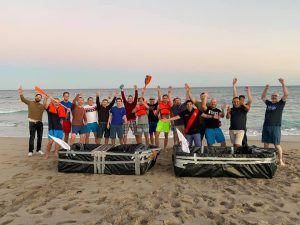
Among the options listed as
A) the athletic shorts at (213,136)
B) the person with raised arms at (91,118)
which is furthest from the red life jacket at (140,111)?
the athletic shorts at (213,136)

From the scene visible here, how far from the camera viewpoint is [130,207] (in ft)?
14.5

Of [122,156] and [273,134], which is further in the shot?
[273,134]

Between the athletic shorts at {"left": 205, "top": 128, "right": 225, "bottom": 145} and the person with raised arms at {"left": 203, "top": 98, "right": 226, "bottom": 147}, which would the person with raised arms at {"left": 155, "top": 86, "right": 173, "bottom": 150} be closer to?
Result: the person with raised arms at {"left": 203, "top": 98, "right": 226, "bottom": 147}

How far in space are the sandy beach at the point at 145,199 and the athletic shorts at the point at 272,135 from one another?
702 mm

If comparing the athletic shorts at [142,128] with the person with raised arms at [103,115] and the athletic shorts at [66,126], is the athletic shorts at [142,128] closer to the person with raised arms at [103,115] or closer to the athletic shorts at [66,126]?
the person with raised arms at [103,115]

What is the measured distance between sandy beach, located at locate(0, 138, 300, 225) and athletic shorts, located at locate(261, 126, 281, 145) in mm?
702

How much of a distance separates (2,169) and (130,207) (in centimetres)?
422

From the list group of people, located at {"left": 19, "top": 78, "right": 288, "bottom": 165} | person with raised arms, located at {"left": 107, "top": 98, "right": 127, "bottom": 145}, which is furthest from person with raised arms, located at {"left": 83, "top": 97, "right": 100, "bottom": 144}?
person with raised arms, located at {"left": 107, "top": 98, "right": 127, "bottom": 145}

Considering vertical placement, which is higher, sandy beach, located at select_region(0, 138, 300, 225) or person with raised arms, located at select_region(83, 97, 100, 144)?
person with raised arms, located at select_region(83, 97, 100, 144)

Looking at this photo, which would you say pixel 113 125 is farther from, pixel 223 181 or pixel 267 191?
pixel 267 191

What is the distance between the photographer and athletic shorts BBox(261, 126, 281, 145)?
692 cm

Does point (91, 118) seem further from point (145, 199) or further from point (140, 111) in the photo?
point (145, 199)

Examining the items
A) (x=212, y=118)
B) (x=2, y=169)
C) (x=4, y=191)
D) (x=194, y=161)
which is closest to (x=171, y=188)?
(x=194, y=161)

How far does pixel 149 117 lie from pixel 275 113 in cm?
389
